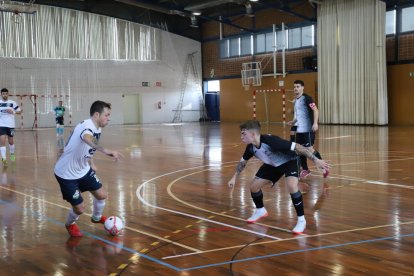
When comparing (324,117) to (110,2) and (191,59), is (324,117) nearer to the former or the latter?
(191,59)

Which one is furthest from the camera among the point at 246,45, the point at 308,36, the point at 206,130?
the point at 246,45

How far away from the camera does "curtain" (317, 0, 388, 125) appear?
87.3 feet

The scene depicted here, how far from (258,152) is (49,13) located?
3119 centimetres

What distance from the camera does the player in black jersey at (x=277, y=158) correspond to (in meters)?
5.55

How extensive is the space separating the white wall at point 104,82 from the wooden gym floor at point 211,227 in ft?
78.0

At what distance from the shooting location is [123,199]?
7859mm

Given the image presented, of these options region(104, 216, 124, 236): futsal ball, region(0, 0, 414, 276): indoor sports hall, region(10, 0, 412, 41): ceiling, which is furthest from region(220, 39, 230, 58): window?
region(104, 216, 124, 236): futsal ball

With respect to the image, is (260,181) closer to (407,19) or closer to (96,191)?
A: (96,191)

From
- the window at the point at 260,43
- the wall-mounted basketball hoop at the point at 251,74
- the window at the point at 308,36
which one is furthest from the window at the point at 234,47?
the window at the point at 308,36

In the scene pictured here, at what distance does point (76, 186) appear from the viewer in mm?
5562

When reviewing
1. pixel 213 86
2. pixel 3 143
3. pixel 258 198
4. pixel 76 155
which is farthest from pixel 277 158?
pixel 213 86

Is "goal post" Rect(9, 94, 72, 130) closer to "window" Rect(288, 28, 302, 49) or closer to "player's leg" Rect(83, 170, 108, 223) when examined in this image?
"window" Rect(288, 28, 302, 49)

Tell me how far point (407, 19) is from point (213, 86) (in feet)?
57.6

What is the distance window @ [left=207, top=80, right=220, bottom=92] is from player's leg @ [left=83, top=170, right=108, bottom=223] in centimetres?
3367
